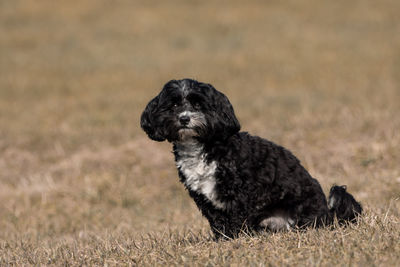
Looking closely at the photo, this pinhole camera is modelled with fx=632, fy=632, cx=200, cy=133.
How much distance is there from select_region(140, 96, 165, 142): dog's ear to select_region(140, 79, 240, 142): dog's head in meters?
0.01

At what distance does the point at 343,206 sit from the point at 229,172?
1291 mm

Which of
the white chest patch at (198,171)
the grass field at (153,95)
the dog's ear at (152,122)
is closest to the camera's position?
the grass field at (153,95)

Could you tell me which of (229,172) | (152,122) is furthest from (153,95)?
(229,172)

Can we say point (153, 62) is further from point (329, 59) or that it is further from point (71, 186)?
point (71, 186)

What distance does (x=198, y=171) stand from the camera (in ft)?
19.6

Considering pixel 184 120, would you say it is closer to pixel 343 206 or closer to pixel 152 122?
pixel 152 122

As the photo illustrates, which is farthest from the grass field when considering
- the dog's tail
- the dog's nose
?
the dog's nose

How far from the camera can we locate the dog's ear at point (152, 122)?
6301mm

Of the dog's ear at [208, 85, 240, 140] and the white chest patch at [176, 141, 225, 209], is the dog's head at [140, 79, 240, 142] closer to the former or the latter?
the dog's ear at [208, 85, 240, 140]

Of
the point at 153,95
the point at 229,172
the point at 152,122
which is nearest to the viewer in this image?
the point at 229,172

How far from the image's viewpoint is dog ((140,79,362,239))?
5.96 metres

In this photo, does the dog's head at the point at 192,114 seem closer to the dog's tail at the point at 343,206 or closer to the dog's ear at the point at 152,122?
the dog's ear at the point at 152,122

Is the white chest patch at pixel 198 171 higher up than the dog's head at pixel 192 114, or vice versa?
Answer: the dog's head at pixel 192 114

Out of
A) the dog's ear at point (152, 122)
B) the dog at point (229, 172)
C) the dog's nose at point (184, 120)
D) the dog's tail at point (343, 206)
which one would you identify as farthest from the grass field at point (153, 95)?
the dog's nose at point (184, 120)
